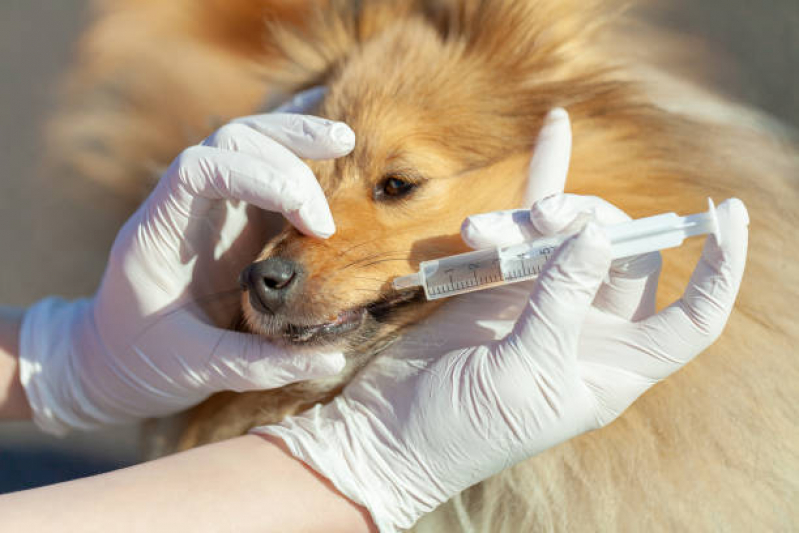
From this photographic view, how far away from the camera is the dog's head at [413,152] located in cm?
131

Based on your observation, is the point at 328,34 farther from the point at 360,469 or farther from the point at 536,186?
the point at 360,469

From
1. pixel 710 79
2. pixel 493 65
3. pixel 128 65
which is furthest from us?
pixel 128 65

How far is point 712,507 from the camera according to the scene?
4.02 feet

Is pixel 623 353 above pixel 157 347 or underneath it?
above

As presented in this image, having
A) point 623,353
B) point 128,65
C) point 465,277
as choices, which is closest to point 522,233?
point 465,277

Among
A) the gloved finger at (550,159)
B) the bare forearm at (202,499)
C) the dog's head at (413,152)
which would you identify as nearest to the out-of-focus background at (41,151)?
the dog's head at (413,152)

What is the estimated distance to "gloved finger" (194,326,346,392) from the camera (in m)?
1.35

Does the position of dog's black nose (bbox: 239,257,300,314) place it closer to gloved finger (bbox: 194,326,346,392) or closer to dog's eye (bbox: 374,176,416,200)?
gloved finger (bbox: 194,326,346,392)

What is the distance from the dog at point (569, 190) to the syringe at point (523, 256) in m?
0.08

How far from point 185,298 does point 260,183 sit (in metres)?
0.35

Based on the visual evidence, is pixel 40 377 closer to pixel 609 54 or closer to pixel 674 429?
pixel 674 429

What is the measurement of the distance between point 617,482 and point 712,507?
159 millimetres

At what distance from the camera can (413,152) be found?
1.42m

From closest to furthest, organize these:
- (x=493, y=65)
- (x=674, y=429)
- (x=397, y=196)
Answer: (x=674, y=429)
(x=397, y=196)
(x=493, y=65)
